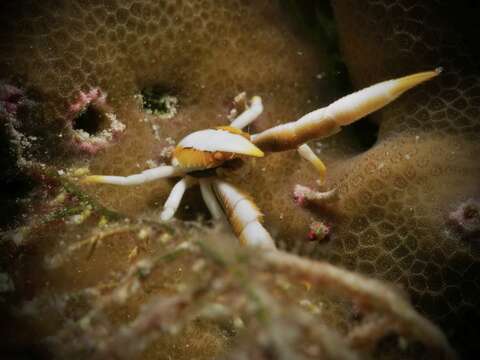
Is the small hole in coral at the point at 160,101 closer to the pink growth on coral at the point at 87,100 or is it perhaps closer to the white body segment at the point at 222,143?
the pink growth on coral at the point at 87,100

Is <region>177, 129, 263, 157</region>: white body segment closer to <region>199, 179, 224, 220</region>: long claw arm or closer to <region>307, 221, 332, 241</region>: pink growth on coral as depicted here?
<region>199, 179, 224, 220</region>: long claw arm

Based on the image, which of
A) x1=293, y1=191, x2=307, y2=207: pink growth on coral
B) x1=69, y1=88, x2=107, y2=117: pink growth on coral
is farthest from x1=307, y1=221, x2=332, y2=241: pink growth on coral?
x1=69, y1=88, x2=107, y2=117: pink growth on coral

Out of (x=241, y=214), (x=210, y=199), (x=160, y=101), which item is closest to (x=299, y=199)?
(x=241, y=214)

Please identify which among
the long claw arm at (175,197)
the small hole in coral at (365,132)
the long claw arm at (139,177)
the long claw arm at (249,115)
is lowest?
the small hole in coral at (365,132)

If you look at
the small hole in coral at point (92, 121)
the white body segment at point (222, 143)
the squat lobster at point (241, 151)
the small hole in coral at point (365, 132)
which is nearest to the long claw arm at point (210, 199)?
the squat lobster at point (241, 151)

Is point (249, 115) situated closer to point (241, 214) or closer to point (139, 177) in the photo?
point (241, 214)
